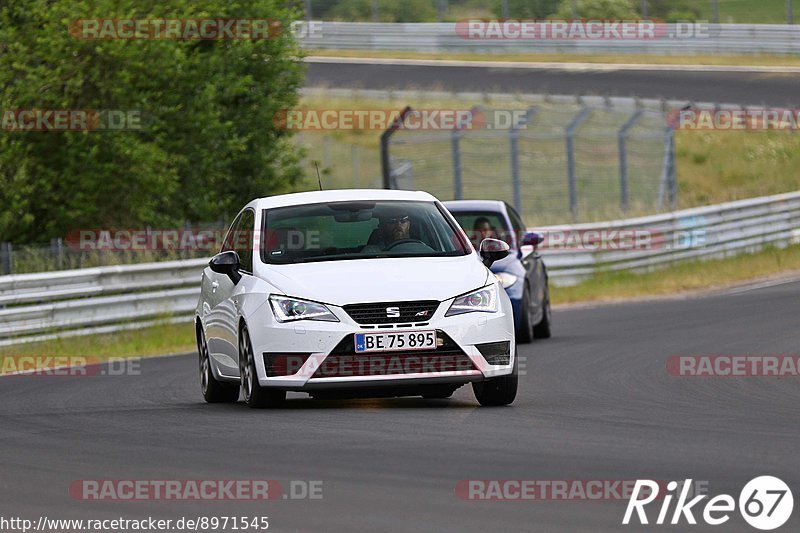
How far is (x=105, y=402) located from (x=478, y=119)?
3066 cm

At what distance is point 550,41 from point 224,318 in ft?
144

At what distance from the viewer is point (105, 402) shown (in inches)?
509

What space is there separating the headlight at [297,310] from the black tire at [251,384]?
325mm

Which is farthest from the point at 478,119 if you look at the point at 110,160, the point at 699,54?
the point at 110,160

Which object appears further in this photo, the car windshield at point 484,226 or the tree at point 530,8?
the tree at point 530,8

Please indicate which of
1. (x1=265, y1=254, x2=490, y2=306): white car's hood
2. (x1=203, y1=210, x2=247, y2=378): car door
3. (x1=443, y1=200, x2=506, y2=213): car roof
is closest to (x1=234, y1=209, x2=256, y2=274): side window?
(x1=203, y1=210, x2=247, y2=378): car door

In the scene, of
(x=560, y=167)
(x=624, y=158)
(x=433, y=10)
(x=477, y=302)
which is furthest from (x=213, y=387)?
(x=433, y=10)

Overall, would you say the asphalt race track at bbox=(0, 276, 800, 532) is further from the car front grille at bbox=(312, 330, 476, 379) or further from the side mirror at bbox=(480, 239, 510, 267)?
the side mirror at bbox=(480, 239, 510, 267)

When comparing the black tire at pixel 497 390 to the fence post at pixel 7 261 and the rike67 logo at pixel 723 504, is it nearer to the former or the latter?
the rike67 logo at pixel 723 504

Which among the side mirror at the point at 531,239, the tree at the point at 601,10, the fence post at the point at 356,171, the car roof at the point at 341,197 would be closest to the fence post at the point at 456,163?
the side mirror at the point at 531,239

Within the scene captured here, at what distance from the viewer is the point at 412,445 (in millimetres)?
9039

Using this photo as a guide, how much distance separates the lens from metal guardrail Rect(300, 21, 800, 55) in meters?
51.8

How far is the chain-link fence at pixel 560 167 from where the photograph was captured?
98.9ft

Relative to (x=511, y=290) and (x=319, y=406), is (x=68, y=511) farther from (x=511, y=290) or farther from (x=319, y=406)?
(x=511, y=290)
